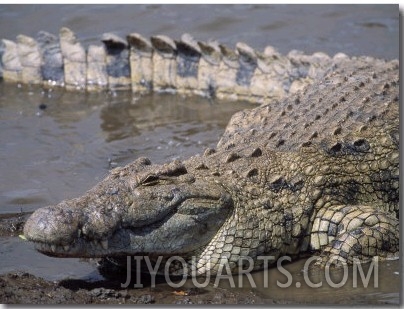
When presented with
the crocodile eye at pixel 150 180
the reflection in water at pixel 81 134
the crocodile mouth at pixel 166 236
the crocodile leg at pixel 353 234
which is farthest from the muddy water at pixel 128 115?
the crocodile eye at pixel 150 180

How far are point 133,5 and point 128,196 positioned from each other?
314 inches

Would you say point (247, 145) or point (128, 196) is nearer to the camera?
point (128, 196)

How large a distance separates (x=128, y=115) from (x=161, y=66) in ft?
2.45

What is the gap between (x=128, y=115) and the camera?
30.1 feet

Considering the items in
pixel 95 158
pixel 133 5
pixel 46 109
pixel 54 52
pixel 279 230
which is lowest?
pixel 279 230

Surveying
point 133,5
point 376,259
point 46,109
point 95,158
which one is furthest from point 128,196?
point 133,5

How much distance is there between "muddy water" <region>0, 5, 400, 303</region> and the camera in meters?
5.38

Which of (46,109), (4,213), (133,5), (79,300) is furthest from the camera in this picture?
(133,5)

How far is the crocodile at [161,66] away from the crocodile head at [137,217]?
12.4ft

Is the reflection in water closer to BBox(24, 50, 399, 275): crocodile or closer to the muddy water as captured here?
the muddy water

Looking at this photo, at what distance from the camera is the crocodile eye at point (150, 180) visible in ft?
16.7

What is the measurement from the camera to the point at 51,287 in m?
4.90

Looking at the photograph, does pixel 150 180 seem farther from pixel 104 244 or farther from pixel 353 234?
pixel 353 234

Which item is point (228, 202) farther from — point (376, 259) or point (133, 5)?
point (133, 5)
